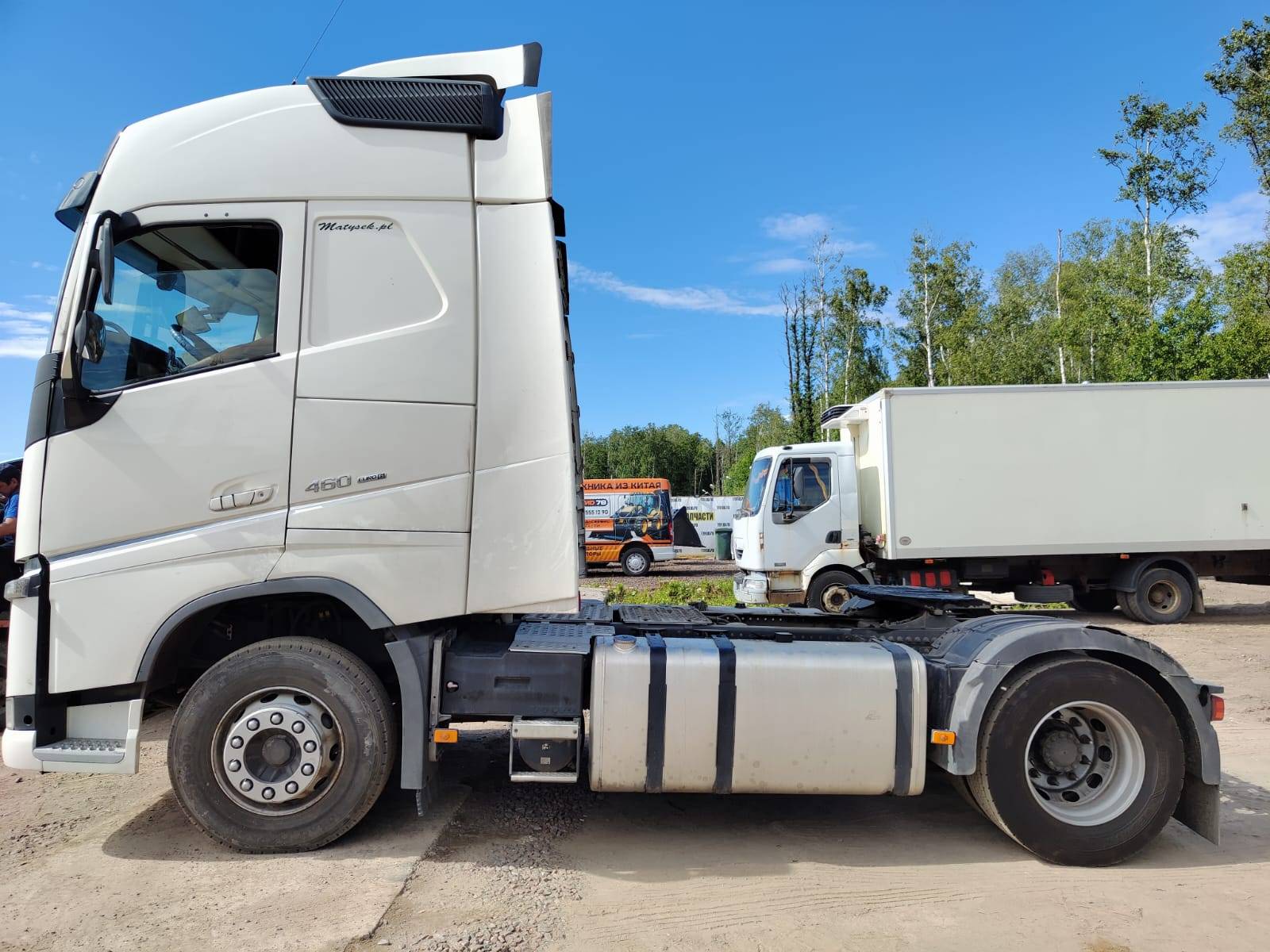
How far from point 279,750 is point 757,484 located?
9.12m

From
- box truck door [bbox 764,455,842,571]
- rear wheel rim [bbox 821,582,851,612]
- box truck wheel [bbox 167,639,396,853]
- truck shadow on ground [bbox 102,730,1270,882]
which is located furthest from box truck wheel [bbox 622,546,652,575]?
box truck wheel [bbox 167,639,396,853]

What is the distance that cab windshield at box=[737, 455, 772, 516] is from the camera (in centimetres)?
1173

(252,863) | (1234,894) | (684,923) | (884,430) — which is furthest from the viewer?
(884,430)

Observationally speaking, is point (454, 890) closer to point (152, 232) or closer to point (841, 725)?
point (841, 725)

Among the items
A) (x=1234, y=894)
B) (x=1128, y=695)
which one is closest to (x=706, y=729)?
(x=1128, y=695)

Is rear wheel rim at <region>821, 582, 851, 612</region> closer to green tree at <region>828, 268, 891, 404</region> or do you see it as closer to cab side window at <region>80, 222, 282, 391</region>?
cab side window at <region>80, 222, 282, 391</region>

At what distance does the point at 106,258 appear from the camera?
3479mm

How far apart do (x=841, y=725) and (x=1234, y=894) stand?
184 centimetres

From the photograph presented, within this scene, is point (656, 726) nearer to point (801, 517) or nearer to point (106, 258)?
point (106, 258)

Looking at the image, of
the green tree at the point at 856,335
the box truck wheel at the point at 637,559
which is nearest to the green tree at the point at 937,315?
the green tree at the point at 856,335

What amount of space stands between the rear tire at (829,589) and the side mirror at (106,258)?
9.80 metres

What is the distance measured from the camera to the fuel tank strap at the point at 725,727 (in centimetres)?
375

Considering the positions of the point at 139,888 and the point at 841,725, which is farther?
the point at 841,725

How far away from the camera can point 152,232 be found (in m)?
3.74
